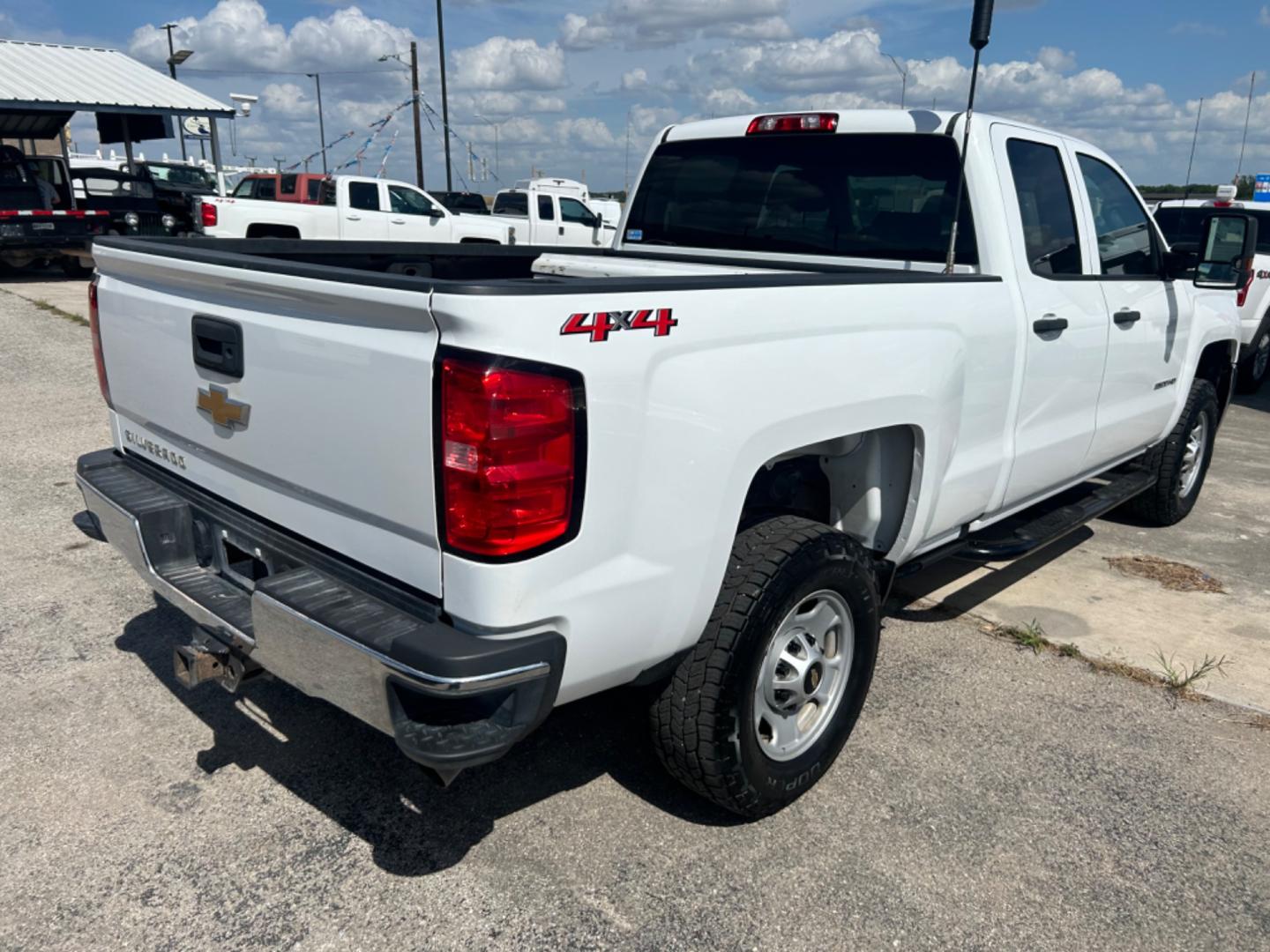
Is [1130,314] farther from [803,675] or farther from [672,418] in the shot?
[672,418]

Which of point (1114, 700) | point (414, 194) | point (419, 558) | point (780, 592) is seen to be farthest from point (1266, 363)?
point (414, 194)

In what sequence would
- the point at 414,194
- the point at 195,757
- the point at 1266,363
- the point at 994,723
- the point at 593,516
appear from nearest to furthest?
the point at 593,516 → the point at 195,757 → the point at 994,723 → the point at 1266,363 → the point at 414,194

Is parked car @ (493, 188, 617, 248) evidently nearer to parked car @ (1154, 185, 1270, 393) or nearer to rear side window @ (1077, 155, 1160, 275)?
parked car @ (1154, 185, 1270, 393)

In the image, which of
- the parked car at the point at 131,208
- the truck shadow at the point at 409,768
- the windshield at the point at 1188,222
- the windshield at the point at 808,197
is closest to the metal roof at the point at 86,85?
the parked car at the point at 131,208

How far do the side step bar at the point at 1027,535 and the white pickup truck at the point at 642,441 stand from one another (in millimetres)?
23

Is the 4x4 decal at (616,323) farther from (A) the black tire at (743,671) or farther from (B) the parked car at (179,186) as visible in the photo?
(B) the parked car at (179,186)

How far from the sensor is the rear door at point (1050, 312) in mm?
3684

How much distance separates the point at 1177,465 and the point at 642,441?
4.49 m

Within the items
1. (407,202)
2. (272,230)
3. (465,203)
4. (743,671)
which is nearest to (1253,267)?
(743,671)

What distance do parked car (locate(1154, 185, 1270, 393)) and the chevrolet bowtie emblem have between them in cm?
979

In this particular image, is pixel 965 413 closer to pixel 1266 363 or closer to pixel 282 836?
pixel 282 836

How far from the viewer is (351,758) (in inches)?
126

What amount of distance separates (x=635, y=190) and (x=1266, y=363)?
977cm

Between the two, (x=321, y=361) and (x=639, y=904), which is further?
(x=639, y=904)
